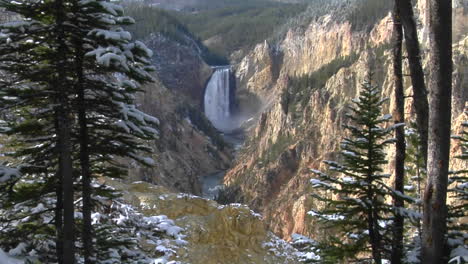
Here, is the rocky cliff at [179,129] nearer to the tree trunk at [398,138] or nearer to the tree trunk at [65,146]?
the tree trunk at [398,138]

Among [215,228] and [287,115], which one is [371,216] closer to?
[215,228]

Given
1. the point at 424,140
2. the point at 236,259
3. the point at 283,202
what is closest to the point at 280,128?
the point at 283,202

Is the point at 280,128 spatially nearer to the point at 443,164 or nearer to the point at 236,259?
the point at 236,259

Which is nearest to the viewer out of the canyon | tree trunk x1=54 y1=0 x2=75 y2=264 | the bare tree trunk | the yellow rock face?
Result: tree trunk x1=54 y1=0 x2=75 y2=264

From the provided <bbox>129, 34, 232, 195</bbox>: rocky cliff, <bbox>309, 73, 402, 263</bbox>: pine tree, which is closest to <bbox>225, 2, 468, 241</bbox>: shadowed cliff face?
<bbox>129, 34, 232, 195</bbox>: rocky cliff

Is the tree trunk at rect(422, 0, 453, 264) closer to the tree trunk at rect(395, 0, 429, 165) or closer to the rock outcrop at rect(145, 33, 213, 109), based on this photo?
the tree trunk at rect(395, 0, 429, 165)

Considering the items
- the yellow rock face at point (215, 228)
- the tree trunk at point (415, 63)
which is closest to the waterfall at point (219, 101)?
the yellow rock face at point (215, 228)

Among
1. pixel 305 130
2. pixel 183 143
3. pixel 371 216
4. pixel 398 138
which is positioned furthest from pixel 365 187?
pixel 183 143
